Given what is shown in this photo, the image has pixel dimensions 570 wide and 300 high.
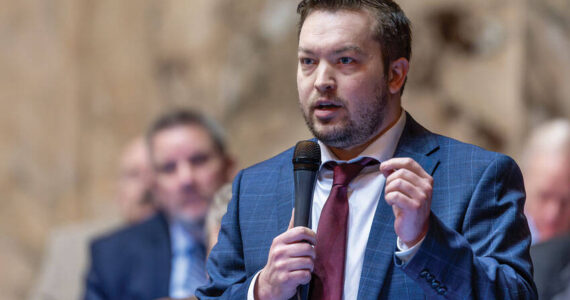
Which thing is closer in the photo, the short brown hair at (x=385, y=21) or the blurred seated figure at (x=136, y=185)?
the short brown hair at (x=385, y=21)

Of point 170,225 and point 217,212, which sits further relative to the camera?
point 170,225

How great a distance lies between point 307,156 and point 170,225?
8.17 feet

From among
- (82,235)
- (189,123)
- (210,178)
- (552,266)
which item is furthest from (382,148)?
(82,235)

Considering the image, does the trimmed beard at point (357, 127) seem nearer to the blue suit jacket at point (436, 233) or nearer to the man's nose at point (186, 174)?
the blue suit jacket at point (436, 233)

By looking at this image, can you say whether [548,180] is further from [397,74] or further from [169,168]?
[397,74]

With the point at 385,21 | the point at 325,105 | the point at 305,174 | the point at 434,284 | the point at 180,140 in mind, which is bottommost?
the point at 180,140

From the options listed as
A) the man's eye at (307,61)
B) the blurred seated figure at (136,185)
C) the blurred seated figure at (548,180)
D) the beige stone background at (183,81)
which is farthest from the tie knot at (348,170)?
the blurred seated figure at (136,185)

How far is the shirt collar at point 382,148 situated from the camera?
2094mm

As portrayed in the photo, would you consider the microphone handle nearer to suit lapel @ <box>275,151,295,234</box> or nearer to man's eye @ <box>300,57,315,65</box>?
suit lapel @ <box>275,151,295,234</box>

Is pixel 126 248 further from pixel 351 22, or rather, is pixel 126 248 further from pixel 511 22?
pixel 351 22

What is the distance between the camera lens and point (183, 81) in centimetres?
652

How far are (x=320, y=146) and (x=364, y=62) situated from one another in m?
0.23

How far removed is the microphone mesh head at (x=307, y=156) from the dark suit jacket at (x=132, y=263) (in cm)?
213

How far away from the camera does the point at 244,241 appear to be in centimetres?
215
